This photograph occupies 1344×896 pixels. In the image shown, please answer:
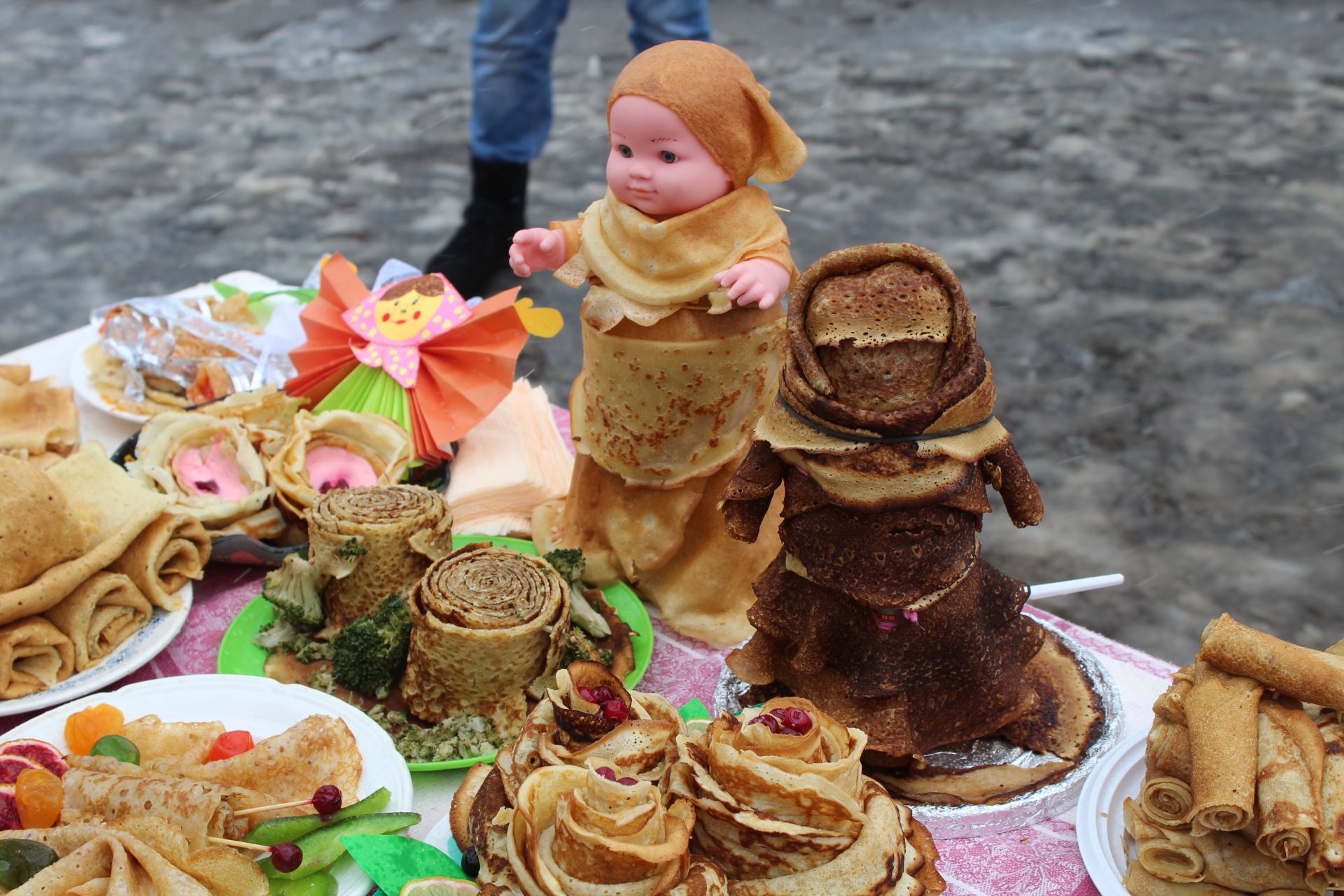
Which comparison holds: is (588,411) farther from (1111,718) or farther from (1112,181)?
(1112,181)

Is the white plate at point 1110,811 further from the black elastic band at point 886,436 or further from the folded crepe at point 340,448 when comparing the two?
the folded crepe at point 340,448

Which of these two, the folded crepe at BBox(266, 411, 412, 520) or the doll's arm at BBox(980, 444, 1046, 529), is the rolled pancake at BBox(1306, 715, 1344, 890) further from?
the folded crepe at BBox(266, 411, 412, 520)

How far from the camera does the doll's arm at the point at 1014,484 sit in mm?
1884

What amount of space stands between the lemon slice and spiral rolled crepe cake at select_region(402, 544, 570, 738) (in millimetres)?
499

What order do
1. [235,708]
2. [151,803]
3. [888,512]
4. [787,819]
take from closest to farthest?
[787,819]
[151,803]
[888,512]
[235,708]

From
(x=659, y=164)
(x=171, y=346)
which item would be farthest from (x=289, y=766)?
(x=171, y=346)

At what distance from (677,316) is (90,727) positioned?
122 cm

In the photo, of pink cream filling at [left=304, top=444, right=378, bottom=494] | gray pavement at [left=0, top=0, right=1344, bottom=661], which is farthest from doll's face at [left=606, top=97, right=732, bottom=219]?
gray pavement at [left=0, top=0, right=1344, bottom=661]

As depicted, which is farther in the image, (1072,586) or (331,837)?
(1072,586)

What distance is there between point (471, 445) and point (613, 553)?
616 mm

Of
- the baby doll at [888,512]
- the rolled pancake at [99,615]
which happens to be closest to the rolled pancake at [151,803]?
the rolled pancake at [99,615]

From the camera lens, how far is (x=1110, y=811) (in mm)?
1881

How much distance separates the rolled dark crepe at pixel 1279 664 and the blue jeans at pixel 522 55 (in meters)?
3.10

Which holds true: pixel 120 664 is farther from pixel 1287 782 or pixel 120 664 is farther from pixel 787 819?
pixel 1287 782
